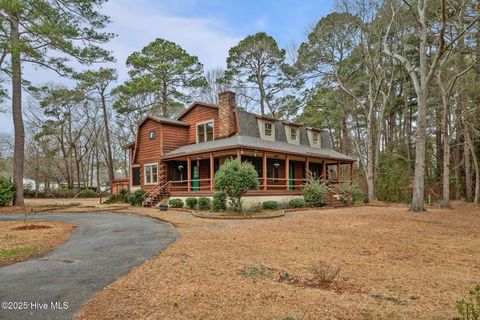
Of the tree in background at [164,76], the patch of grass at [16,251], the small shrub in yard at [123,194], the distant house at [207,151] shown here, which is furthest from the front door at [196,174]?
the patch of grass at [16,251]

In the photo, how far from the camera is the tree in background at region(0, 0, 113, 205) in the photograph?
50.0ft

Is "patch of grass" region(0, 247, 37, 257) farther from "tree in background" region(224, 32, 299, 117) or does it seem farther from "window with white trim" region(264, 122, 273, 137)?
"tree in background" region(224, 32, 299, 117)


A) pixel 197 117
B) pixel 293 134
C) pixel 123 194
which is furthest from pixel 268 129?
pixel 123 194

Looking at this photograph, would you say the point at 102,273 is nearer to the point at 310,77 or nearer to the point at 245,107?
the point at 310,77

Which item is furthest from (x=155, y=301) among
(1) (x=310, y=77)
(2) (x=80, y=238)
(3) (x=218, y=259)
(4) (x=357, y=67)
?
(4) (x=357, y=67)

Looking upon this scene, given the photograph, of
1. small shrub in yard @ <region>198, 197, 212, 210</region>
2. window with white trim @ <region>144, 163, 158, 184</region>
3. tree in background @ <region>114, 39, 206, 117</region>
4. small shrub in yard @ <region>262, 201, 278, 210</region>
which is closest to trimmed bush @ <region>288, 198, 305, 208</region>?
small shrub in yard @ <region>262, 201, 278, 210</region>

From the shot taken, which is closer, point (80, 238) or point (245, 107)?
point (80, 238)

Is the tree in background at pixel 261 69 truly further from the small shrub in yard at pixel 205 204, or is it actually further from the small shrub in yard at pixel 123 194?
the small shrub in yard at pixel 205 204

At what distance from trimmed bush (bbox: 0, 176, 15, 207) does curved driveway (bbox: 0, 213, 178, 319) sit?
470 inches

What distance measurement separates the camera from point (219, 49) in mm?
31500

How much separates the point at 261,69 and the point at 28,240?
26.3 m

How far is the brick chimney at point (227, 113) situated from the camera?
64.5 feet

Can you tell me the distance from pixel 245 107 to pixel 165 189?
59.3 ft

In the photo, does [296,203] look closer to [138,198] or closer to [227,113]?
[227,113]
